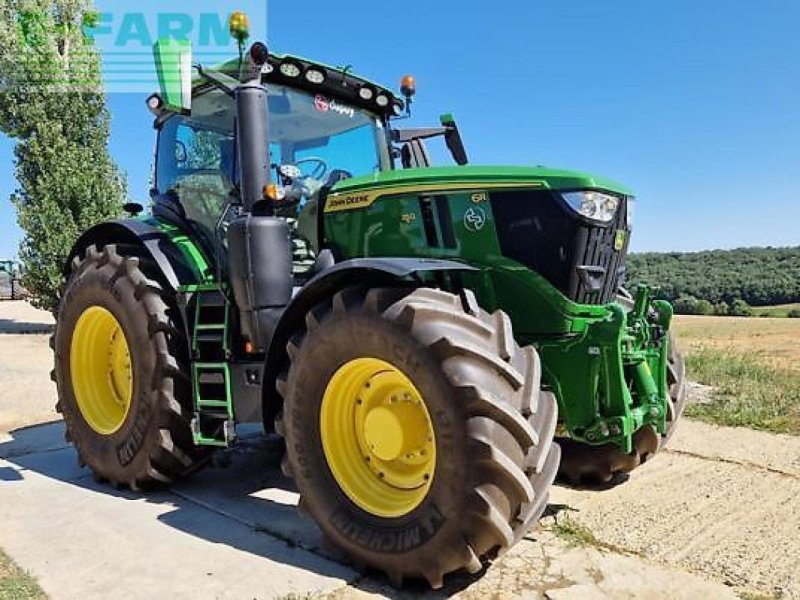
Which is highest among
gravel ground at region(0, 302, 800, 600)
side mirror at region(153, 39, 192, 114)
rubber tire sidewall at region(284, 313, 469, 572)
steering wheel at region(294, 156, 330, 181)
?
side mirror at region(153, 39, 192, 114)

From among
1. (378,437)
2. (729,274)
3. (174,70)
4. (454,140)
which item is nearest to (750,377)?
(454,140)

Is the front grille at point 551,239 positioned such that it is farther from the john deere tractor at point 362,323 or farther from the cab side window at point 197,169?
the cab side window at point 197,169

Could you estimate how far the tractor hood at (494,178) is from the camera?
3363 mm

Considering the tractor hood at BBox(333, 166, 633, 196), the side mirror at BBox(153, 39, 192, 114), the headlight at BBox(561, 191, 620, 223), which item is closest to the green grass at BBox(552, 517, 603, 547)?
the headlight at BBox(561, 191, 620, 223)

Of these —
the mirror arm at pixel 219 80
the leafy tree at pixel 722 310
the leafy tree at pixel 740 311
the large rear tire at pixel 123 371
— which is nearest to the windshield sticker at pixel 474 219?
the mirror arm at pixel 219 80

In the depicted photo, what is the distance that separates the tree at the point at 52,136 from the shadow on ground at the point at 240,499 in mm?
11576

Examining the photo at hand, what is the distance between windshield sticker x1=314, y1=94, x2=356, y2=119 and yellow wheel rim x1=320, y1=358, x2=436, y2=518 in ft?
7.13

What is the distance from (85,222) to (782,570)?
657 inches

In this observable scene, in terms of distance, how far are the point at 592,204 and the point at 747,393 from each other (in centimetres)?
463

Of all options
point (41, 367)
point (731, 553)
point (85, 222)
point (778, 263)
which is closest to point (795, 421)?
point (731, 553)

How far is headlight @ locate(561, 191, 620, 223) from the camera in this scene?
3.35 metres

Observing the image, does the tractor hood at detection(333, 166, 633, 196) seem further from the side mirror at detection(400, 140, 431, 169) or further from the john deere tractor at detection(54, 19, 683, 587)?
the side mirror at detection(400, 140, 431, 169)

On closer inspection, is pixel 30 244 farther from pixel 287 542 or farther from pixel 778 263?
pixel 778 263

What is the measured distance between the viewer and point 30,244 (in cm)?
1631
